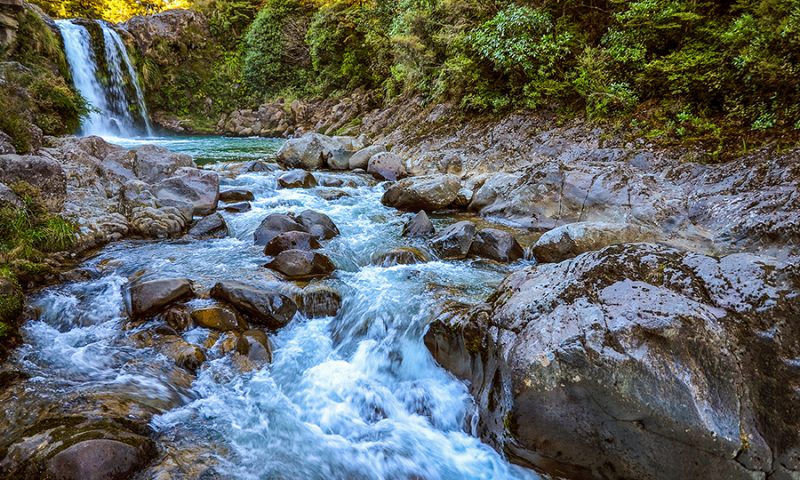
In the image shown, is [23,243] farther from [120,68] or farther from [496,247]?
[120,68]

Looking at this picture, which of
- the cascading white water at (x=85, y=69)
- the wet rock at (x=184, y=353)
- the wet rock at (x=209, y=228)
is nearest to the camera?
the wet rock at (x=184, y=353)

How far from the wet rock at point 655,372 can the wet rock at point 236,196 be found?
7.46 metres

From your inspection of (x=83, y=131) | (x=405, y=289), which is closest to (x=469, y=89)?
(x=405, y=289)

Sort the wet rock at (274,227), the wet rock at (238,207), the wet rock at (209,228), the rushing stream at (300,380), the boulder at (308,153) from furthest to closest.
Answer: the boulder at (308,153)
the wet rock at (238,207)
the wet rock at (209,228)
the wet rock at (274,227)
the rushing stream at (300,380)

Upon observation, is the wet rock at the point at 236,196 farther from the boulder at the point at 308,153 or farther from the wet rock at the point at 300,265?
the wet rock at the point at 300,265

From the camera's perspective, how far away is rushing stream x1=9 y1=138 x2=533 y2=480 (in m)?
3.13

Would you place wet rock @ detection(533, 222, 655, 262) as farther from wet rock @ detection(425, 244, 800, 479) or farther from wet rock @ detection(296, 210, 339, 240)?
wet rock @ detection(296, 210, 339, 240)

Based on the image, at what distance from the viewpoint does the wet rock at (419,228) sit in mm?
7094

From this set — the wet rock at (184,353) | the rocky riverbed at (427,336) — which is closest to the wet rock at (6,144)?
the rocky riverbed at (427,336)

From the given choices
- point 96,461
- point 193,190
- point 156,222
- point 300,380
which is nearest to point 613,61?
point 300,380

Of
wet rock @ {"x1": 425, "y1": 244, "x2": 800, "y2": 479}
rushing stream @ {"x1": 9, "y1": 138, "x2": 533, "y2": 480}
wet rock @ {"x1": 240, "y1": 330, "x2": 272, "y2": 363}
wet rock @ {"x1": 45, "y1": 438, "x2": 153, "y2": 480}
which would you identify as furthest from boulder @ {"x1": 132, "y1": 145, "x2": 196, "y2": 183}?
wet rock @ {"x1": 425, "y1": 244, "x2": 800, "y2": 479}

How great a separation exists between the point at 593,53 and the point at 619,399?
8609 mm

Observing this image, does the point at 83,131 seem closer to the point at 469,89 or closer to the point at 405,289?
the point at 469,89

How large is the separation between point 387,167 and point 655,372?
9.38 m
